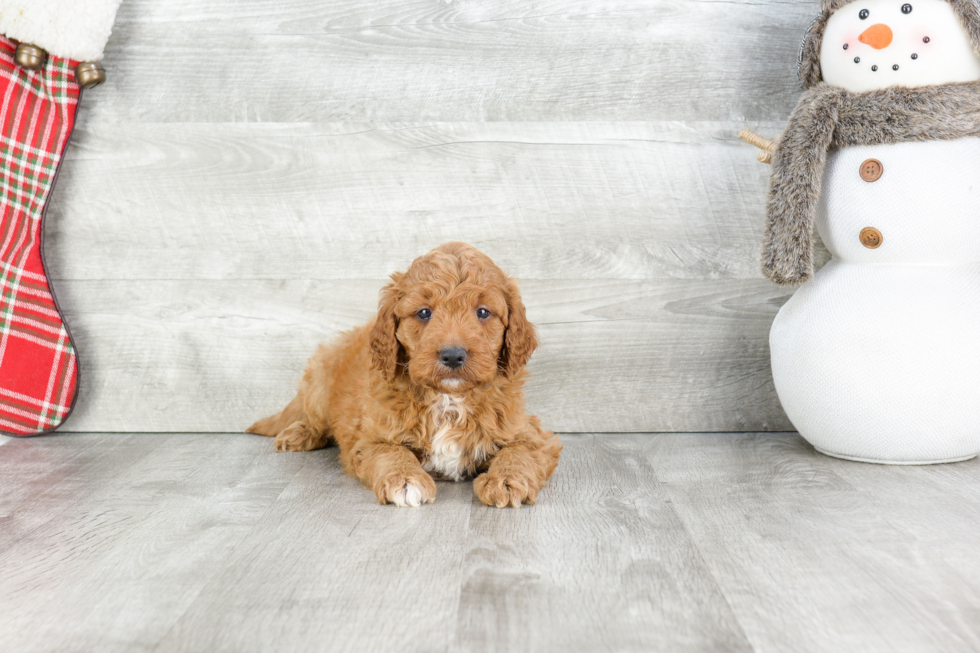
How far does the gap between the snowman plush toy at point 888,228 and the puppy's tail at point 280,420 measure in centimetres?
159

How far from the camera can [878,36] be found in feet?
7.16

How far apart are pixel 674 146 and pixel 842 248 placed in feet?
2.21

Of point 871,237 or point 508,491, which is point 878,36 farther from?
point 508,491

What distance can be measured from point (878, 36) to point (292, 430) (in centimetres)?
215

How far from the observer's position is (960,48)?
2152 mm

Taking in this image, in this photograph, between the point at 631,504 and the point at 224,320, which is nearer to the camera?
the point at 631,504

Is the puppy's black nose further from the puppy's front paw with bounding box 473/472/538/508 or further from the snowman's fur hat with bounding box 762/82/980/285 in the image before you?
the snowman's fur hat with bounding box 762/82/980/285

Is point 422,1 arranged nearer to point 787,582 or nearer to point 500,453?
point 500,453

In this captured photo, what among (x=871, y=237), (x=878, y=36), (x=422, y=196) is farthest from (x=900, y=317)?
(x=422, y=196)

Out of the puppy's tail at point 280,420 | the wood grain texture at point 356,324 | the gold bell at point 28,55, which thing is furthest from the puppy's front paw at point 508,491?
the gold bell at point 28,55

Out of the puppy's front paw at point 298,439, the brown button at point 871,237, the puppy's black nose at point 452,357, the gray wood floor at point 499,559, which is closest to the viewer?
the gray wood floor at point 499,559

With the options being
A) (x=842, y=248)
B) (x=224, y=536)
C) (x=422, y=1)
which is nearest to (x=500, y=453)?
(x=224, y=536)

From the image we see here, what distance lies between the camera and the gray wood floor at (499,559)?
1336 mm

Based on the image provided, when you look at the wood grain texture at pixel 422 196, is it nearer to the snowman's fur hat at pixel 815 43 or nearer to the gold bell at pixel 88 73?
the gold bell at pixel 88 73
